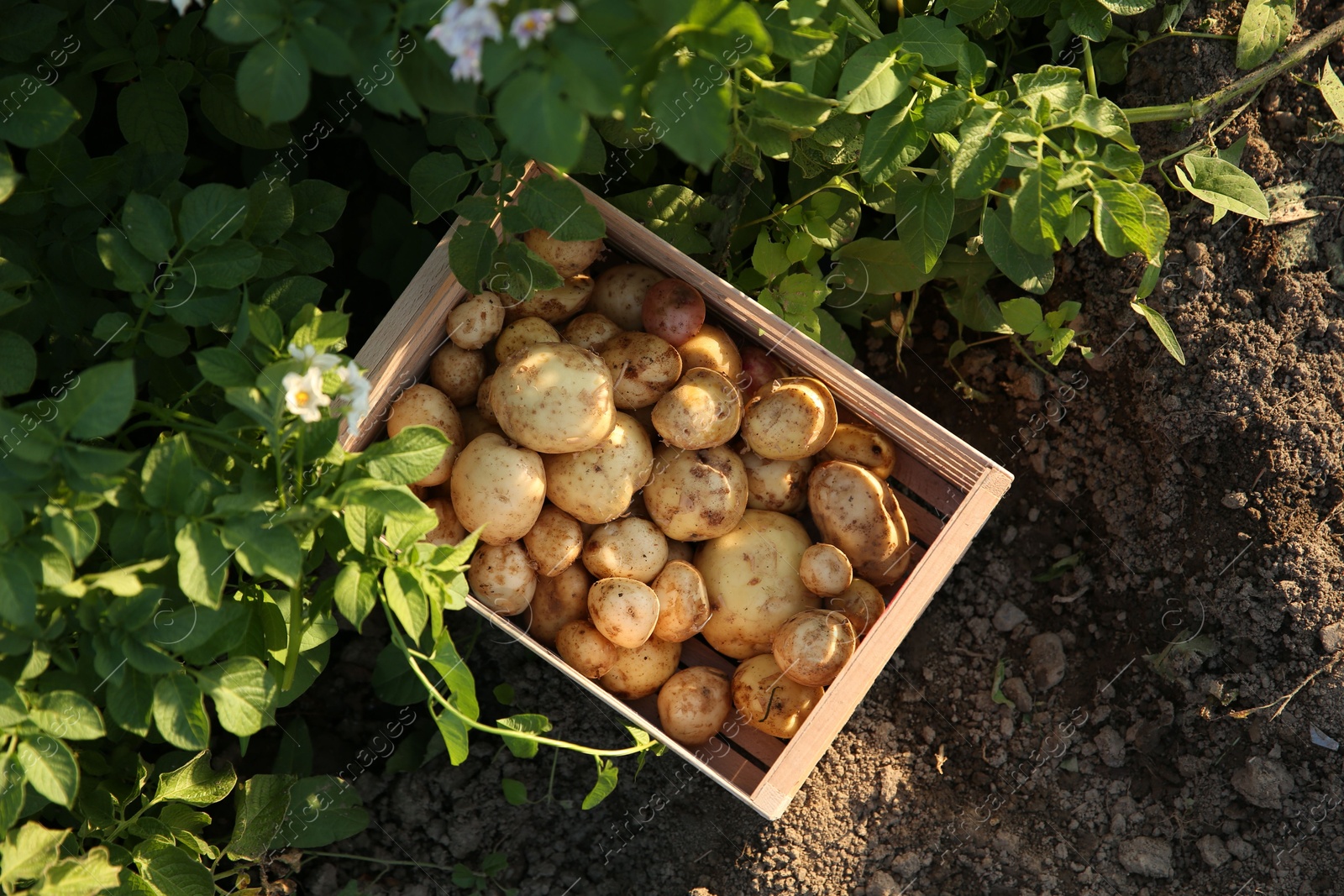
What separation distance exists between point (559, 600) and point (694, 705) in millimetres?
345

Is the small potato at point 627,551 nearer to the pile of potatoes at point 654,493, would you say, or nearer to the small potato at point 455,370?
the pile of potatoes at point 654,493

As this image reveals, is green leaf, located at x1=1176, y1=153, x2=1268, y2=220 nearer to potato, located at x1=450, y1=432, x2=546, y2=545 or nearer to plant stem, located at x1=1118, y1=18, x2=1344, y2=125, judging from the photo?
plant stem, located at x1=1118, y1=18, x2=1344, y2=125

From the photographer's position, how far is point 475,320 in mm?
1742

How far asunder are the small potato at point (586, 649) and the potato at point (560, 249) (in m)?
0.71

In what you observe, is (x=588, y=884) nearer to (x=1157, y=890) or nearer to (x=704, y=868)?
(x=704, y=868)

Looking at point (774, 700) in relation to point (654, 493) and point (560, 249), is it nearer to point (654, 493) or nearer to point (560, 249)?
point (654, 493)

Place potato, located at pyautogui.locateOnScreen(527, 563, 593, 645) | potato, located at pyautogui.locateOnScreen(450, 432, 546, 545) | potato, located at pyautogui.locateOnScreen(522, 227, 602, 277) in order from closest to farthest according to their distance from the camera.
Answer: potato, located at pyautogui.locateOnScreen(450, 432, 546, 545) < potato, located at pyautogui.locateOnScreen(522, 227, 602, 277) < potato, located at pyautogui.locateOnScreen(527, 563, 593, 645)

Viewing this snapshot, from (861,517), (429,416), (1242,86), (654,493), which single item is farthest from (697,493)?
(1242,86)

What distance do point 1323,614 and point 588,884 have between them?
1.65 m

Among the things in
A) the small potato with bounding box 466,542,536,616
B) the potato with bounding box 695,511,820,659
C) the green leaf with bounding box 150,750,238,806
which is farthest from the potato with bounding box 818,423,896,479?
the green leaf with bounding box 150,750,238,806

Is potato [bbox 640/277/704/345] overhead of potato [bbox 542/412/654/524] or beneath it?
overhead

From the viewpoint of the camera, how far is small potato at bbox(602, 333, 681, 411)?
1.79 m

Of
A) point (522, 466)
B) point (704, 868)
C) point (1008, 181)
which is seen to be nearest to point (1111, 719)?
point (704, 868)

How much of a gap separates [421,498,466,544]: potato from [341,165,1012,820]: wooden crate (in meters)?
0.16
